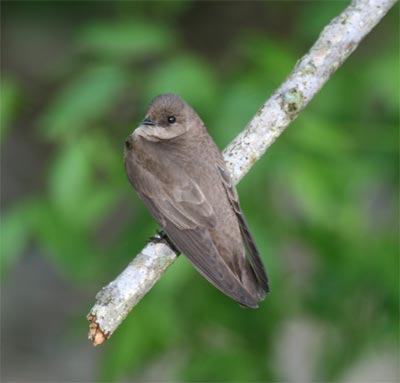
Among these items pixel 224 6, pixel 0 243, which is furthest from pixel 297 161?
pixel 224 6

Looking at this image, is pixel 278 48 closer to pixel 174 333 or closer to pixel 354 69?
pixel 354 69

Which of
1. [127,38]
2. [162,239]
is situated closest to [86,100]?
[127,38]

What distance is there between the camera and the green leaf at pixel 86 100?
14.1 feet

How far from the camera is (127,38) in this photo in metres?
4.47

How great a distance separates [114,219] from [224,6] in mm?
2100

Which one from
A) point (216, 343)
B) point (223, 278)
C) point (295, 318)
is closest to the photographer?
point (223, 278)

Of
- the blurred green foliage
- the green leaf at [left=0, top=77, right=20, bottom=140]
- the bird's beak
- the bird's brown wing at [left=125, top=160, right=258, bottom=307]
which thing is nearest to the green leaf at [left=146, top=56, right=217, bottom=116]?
the blurred green foliage

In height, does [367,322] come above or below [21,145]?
above

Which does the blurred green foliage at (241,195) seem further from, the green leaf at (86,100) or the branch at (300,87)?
the branch at (300,87)

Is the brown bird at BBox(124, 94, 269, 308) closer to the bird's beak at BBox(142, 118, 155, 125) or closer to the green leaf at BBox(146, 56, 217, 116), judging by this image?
the bird's beak at BBox(142, 118, 155, 125)

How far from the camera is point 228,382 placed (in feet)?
15.0

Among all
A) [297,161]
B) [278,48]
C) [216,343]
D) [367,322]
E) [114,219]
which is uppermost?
[278,48]

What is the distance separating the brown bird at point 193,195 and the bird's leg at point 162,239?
0.02 meters

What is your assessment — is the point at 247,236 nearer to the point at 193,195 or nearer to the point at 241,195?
the point at 193,195
